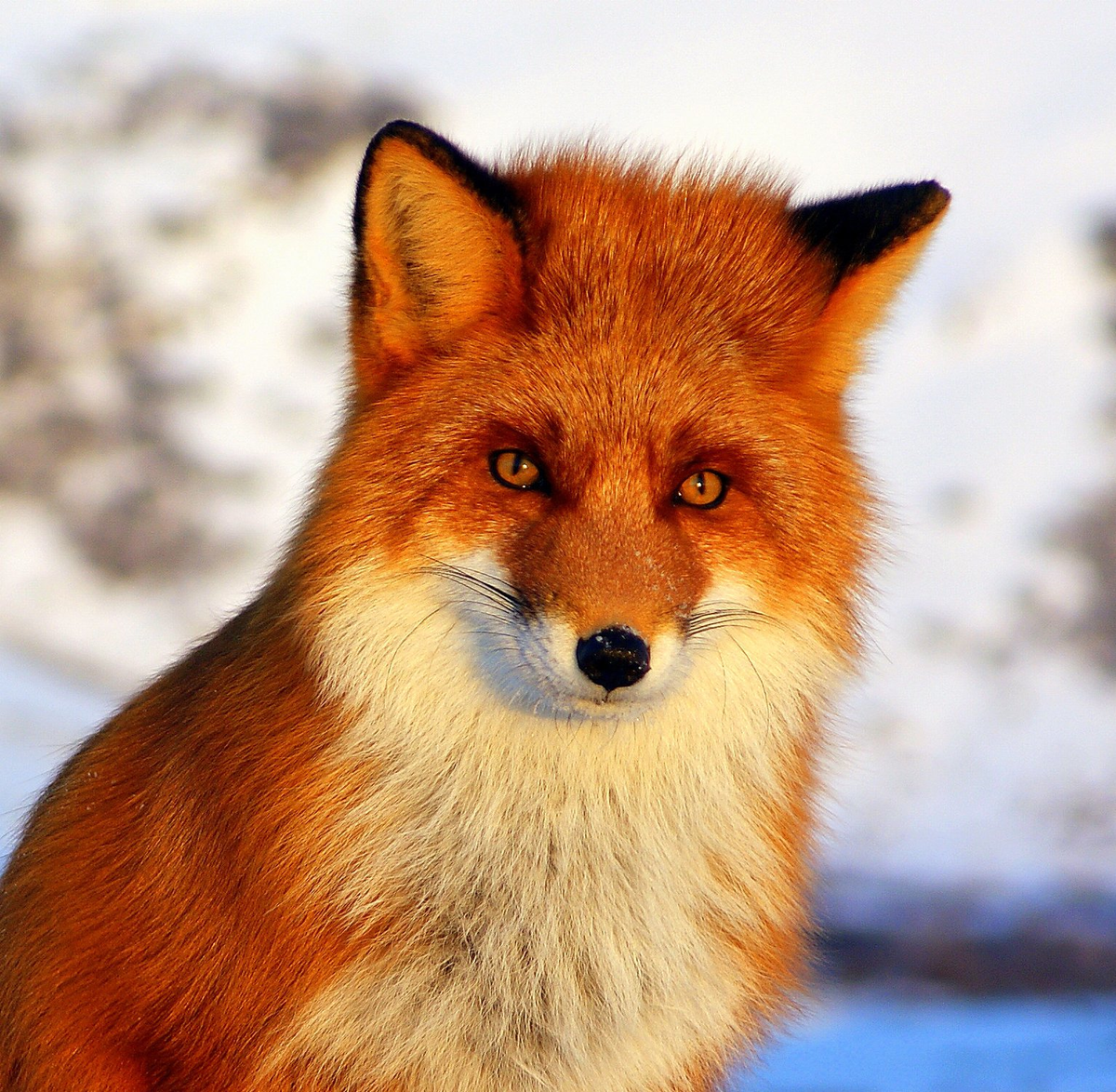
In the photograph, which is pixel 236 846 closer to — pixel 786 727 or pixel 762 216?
pixel 786 727

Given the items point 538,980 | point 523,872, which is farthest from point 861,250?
point 538,980

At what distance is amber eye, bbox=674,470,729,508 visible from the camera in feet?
9.50

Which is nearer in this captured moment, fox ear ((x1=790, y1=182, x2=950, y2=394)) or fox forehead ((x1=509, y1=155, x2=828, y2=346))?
fox forehead ((x1=509, y1=155, x2=828, y2=346))

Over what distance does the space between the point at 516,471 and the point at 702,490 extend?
0.38m

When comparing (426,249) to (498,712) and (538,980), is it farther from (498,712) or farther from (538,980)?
(538,980)

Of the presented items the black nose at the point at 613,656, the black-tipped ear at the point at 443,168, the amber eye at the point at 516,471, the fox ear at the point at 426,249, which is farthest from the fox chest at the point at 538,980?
the black-tipped ear at the point at 443,168

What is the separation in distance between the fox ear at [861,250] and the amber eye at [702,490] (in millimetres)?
439

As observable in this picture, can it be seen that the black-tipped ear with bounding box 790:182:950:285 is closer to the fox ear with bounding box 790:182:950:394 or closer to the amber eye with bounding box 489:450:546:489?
the fox ear with bounding box 790:182:950:394

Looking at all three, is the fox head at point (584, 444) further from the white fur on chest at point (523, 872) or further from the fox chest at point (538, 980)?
the fox chest at point (538, 980)

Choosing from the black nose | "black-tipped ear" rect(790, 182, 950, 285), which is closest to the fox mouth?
the black nose

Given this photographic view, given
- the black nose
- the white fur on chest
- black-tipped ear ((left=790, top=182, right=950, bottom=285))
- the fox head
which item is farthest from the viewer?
black-tipped ear ((left=790, top=182, right=950, bottom=285))

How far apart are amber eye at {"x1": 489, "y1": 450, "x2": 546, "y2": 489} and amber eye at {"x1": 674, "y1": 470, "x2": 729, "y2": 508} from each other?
0.29m

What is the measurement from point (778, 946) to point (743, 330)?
1348 mm

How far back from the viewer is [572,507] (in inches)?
110
